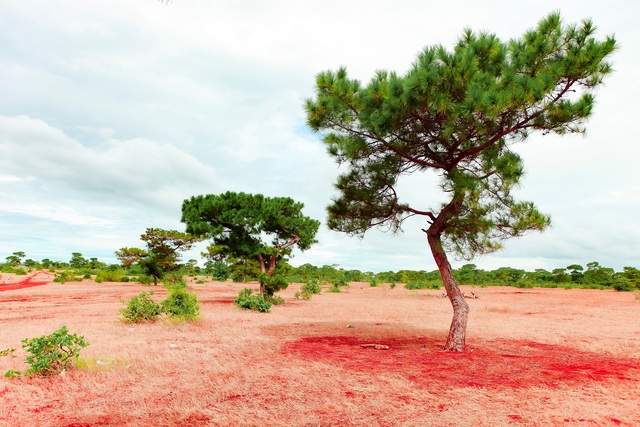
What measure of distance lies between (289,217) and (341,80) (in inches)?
588

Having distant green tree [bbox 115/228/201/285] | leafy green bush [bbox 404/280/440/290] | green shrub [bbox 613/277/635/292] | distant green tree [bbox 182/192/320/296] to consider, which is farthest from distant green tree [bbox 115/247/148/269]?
green shrub [bbox 613/277/635/292]

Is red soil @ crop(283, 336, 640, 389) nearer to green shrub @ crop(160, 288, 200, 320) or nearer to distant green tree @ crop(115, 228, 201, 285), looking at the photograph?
green shrub @ crop(160, 288, 200, 320)

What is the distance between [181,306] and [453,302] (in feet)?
31.1

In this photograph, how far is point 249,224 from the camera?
21.7 metres

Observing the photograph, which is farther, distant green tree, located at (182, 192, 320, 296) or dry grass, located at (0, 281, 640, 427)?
distant green tree, located at (182, 192, 320, 296)

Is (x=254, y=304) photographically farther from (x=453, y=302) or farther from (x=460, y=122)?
(x=460, y=122)

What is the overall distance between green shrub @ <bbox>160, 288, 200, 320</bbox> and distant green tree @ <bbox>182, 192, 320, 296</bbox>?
283 inches

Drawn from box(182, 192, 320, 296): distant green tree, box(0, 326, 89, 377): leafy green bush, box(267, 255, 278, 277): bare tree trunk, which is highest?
box(182, 192, 320, 296): distant green tree

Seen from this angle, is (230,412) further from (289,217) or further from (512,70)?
(289,217)

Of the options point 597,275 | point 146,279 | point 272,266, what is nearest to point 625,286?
point 597,275

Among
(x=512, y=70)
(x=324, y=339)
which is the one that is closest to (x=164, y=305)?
(x=324, y=339)

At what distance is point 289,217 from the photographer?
2309cm

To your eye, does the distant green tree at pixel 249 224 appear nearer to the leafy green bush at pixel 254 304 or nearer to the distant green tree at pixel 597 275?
the leafy green bush at pixel 254 304

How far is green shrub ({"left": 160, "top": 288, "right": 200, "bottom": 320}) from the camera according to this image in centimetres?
1373
